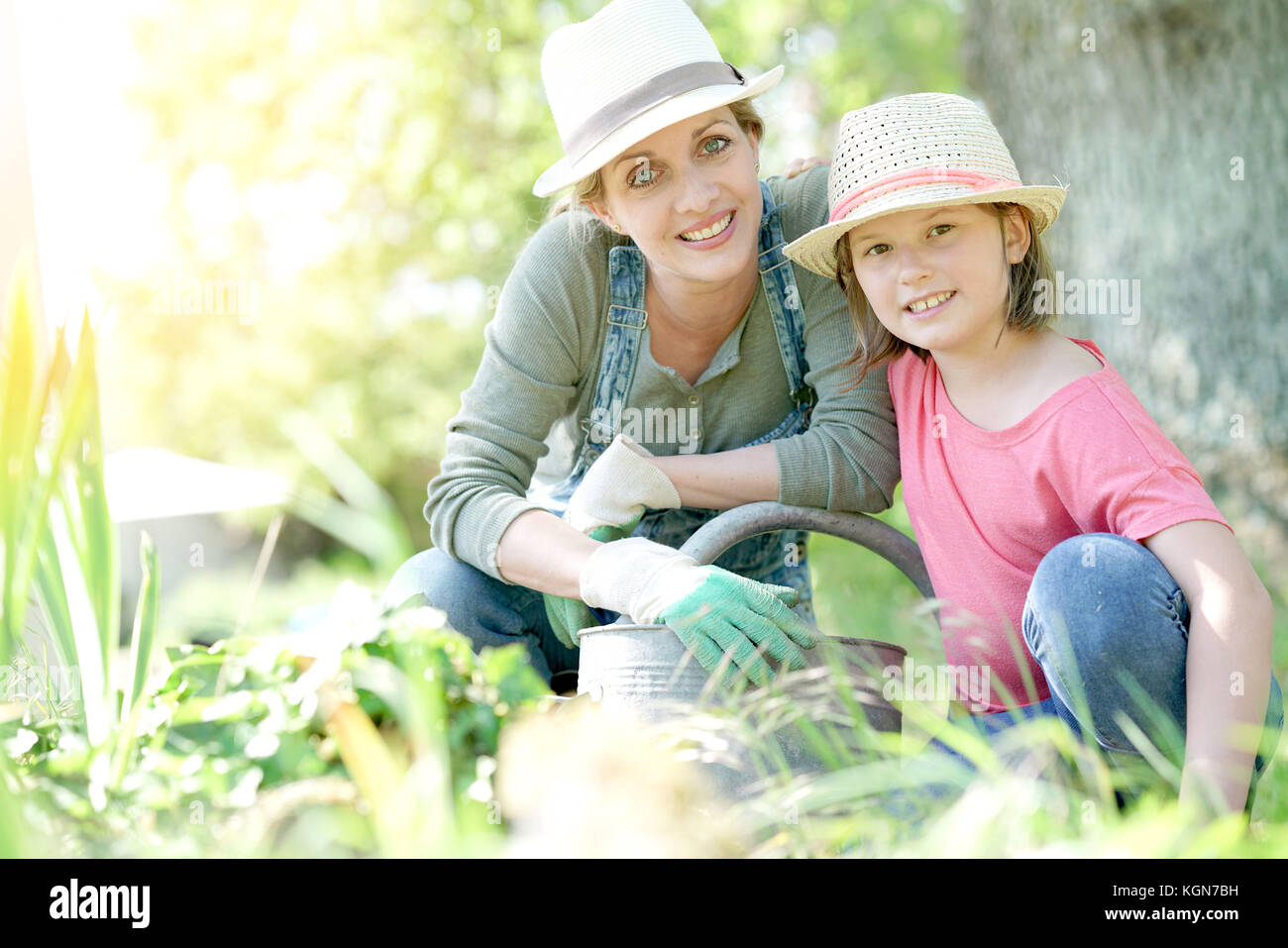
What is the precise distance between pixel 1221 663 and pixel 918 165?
90cm

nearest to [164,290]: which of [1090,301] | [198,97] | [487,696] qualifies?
[198,97]

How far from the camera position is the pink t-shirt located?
178 centimetres

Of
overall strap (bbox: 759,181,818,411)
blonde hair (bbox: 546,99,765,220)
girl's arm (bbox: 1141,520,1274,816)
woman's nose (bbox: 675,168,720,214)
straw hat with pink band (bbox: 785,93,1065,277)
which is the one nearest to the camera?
girl's arm (bbox: 1141,520,1274,816)

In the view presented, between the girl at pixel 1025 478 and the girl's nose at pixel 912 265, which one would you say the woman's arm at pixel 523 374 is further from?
the girl's nose at pixel 912 265

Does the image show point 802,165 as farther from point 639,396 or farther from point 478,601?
point 478,601

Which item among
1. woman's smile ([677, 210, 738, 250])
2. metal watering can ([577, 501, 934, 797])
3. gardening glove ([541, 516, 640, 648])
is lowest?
metal watering can ([577, 501, 934, 797])

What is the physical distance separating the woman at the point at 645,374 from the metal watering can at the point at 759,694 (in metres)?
0.10

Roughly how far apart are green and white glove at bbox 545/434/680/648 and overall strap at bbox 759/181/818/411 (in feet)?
1.41

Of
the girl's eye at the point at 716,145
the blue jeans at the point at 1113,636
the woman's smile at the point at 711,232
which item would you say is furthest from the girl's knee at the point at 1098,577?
the girl's eye at the point at 716,145

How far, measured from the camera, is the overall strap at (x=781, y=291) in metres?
2.42

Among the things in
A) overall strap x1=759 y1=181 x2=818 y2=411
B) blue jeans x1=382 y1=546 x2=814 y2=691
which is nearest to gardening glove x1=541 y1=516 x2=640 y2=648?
blue jeans x1=382 y1=546 x2=814 y2=691

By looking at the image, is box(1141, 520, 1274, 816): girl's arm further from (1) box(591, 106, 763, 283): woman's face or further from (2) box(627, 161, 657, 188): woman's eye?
(2) box(627, 161, 657, 188): woman's eye
